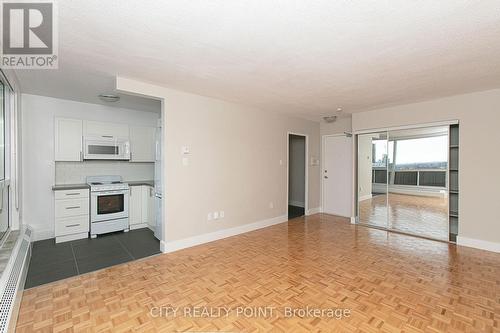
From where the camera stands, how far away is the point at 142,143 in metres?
5.10

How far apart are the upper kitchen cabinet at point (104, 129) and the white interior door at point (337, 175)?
4923mm

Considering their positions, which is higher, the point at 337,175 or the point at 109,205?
the point at 337,175

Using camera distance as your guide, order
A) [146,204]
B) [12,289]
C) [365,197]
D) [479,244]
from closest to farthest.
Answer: [12,289] → [479,244] → [146,204] → [365,197]

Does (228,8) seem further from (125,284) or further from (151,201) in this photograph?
(151,201)

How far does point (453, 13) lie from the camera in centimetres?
173

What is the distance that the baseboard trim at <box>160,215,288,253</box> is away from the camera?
11.8 ft

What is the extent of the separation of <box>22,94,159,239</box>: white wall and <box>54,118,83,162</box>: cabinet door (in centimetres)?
11

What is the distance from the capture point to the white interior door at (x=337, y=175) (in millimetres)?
5848

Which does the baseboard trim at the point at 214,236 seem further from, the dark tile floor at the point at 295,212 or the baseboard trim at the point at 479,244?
the baseboard trim at the point at 479,244

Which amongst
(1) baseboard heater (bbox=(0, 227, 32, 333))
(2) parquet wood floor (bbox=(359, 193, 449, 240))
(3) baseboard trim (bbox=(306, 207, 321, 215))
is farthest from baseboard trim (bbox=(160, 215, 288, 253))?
(2) parquet wood floor (bbox=(359, 193, 449, 240))

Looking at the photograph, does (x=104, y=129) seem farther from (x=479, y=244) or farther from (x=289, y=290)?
(x=479, y=244)

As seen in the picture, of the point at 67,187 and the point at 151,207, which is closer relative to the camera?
the point at 67,187

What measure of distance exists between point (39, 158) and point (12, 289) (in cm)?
280

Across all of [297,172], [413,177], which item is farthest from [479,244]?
[297,172]
